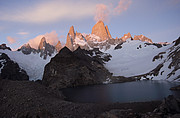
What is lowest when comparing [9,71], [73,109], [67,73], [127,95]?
[73,109]

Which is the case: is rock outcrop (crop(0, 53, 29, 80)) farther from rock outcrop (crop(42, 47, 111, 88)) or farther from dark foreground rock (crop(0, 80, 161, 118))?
dark foreground rock (crop(0, 80, 161, 118))

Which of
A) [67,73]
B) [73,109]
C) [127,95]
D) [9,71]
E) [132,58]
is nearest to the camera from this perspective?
[73,109]

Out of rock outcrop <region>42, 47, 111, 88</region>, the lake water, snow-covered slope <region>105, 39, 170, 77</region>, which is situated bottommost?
the lake water

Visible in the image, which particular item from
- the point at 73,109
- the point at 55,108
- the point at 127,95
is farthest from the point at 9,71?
the point at 73,109

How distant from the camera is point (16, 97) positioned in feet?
74.4

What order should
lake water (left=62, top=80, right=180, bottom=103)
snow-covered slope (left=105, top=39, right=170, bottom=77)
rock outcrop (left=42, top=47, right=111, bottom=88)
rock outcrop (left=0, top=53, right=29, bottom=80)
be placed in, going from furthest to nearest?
snow-covered slope (left=105, top=39, right=170, bottom=77), rock outcrop (left=0, top=53, right=29, bottom=80), rock outcrop (left=42, top=47, right=111, bottom=88), lake water (left=62, top=80, right=180, bottom=103)

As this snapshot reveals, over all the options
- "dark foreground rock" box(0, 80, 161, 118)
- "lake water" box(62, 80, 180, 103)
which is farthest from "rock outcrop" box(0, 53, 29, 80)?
"dark foreground rock" box(0, 80, 161, 118)

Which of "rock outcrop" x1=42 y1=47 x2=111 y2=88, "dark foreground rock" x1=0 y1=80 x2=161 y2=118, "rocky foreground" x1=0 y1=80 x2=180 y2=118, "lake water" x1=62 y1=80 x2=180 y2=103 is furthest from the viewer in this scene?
"rock outcrop" x1=42 y1=47 x2=111 y2=88

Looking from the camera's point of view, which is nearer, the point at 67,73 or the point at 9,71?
the point at 67,73

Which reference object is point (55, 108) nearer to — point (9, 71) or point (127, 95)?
point (127, 95)

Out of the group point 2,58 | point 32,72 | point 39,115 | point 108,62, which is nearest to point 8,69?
point 2,58

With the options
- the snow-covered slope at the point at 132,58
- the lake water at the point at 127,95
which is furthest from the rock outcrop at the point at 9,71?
the lake water at the point at 127,95

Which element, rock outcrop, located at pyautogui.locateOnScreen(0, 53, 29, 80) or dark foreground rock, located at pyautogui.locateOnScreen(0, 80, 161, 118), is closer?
dark foreground rock, located at pyautogui.locateOnScreen(0, 80, 161, 118)

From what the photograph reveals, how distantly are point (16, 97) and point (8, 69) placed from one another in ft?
426
